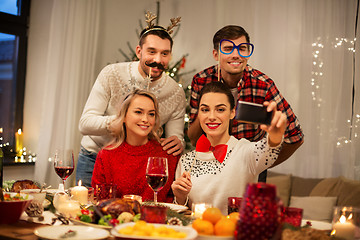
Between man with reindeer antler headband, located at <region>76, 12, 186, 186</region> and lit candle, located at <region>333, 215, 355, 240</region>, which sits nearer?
lit candle, located at <region>333, 215, 355, 240</region>

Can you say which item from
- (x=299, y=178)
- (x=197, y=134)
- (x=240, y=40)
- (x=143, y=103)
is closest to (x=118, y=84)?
(x=143, y=103)

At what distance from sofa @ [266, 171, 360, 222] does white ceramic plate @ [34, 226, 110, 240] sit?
250 cm

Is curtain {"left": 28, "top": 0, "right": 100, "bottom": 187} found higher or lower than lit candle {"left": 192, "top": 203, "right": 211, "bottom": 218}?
higher

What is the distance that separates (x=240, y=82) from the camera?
2.62m

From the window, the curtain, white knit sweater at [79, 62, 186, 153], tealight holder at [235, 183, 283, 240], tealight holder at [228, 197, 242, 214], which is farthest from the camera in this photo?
the window

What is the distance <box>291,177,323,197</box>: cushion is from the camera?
4.02 m

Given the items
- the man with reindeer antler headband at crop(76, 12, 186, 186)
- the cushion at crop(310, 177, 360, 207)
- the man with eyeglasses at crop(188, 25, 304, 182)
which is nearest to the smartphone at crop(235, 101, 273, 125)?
the man with eyeglasses at crop(188, 25, 304, 182)

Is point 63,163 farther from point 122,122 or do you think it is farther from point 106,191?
point 122,122

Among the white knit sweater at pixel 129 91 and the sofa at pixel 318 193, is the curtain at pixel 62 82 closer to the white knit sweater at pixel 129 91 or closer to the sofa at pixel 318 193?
the white knit sweater at pixel 129 91

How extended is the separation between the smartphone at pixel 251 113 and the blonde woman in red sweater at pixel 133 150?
1.18m

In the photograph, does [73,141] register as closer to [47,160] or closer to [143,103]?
[47,160]

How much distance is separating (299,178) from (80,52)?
2976mm

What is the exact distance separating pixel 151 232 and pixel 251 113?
0.50m

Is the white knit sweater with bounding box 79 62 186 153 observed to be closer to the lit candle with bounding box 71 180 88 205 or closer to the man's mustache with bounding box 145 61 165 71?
the man's mustache with bounding box 145 61 165 71
